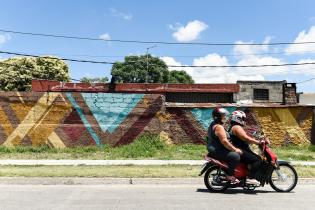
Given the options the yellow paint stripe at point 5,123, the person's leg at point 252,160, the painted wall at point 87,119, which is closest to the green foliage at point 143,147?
the painted wall at point 87,119

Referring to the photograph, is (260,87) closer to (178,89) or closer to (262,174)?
(178,89)

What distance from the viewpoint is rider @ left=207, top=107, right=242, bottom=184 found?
973 cm

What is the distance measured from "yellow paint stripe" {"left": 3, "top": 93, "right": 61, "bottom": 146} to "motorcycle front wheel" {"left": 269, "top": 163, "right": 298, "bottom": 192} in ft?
33.6

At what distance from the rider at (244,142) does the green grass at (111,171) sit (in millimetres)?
2286

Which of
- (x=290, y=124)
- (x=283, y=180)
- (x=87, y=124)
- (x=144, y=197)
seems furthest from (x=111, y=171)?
(x=290, y=124)

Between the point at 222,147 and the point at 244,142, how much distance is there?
487mm

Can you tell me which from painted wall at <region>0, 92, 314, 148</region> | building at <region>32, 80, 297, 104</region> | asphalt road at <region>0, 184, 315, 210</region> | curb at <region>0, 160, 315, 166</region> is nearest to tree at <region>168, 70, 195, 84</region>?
building at <region>32, 80, 297, 104</region>

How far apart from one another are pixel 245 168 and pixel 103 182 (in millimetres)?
3409

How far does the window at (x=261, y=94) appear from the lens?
36906 millimetres

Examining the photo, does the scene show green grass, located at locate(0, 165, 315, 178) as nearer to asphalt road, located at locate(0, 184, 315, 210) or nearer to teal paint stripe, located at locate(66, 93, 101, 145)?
asphalt road, located at locate(0, 184, 315, 210)

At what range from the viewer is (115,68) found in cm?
8294

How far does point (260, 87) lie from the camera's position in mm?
36812

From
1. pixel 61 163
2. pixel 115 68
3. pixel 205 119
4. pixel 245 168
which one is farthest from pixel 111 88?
pixel 115 68

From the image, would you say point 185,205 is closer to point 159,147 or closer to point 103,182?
point 103,182
